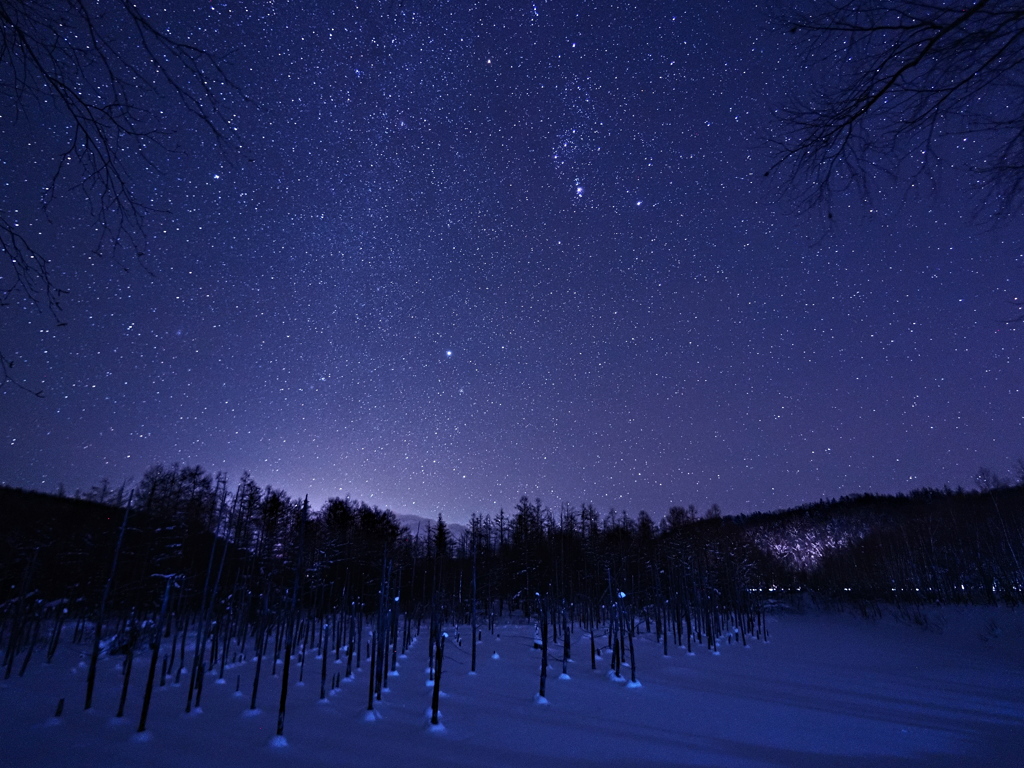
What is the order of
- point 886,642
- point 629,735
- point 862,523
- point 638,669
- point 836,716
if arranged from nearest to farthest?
point 629,735, point 836,716, point 638,669, point 886,642, point 862,523

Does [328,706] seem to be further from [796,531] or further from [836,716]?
Answer: [796,531]

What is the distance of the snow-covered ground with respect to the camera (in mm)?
12156

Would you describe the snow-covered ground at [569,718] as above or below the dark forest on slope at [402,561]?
below

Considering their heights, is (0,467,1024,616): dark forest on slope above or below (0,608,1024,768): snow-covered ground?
above

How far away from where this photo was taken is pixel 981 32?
2.88m

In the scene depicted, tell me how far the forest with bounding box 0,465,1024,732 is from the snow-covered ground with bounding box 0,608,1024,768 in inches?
60.4

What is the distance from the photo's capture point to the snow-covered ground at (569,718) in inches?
479

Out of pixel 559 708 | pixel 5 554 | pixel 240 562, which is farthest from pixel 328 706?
pixel 5 554

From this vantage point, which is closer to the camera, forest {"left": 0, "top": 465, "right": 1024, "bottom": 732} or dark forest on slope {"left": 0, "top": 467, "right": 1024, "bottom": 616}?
forest {"left": 0, "top": 465, "right": 1024, "bottom": 732}

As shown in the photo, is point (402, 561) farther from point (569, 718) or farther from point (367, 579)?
point (569, 718)

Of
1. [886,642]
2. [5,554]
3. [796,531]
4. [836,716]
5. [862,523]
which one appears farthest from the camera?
[796,531]

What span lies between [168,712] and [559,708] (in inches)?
515

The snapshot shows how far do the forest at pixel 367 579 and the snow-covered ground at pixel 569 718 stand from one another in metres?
1.53

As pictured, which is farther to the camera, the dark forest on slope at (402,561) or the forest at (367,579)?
the dark forest on slope at (402,561)
